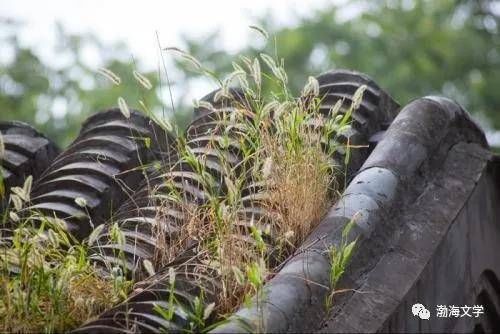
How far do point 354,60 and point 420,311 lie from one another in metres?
20.4

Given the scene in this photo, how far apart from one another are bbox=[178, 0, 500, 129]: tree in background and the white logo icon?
18.2 meters

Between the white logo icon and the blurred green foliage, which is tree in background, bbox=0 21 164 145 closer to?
the blurred green foliage

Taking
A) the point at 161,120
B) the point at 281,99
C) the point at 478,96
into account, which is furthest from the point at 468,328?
the point at 478,96

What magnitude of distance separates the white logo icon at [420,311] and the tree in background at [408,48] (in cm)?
1821

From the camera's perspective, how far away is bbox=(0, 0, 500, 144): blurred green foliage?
23.8m

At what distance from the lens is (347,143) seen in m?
5.43

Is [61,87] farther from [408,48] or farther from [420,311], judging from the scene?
[420,311]

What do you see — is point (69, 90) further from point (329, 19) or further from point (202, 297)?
point (202, 297)

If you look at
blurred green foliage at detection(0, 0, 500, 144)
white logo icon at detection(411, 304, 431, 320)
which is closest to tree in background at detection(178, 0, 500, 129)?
blurred green foliage at detection(0, 0, 500, 144)

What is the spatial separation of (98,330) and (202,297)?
0.43 meters

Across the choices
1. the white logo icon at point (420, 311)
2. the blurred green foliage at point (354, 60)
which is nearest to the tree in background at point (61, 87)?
the blurred green foliage at point (354, 60)

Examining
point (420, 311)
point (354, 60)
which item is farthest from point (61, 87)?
point (420, 311)

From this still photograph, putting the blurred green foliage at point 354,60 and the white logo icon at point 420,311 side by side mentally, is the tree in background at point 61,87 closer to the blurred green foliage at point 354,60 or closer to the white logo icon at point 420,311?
the blurred green foliage at point 354,60

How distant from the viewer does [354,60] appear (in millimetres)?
24969
